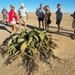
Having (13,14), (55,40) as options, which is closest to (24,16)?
(13,14)

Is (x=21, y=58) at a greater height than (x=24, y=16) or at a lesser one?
lesser

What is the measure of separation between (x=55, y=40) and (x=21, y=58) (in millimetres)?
1867

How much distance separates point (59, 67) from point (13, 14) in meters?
4.56

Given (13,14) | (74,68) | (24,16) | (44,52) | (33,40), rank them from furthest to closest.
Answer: (24,16), (13,14), (33,40), (44,52), (74,68)

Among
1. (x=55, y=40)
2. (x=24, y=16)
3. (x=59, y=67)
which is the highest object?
(x=24, y=16)

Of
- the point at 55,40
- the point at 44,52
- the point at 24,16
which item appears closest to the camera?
the point at 44,52

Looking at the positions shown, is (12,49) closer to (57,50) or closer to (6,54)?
(6,54)

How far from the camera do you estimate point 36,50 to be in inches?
239

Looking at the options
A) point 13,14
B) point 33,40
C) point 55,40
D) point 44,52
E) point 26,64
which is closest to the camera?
point 26,64

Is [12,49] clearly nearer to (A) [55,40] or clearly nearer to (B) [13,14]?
(A) [55,40]

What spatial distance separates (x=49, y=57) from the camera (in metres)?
5.89

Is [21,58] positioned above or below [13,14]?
below

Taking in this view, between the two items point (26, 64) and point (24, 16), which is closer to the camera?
point (26, 64)

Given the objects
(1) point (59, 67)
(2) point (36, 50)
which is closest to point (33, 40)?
(2) point (36, 50)
